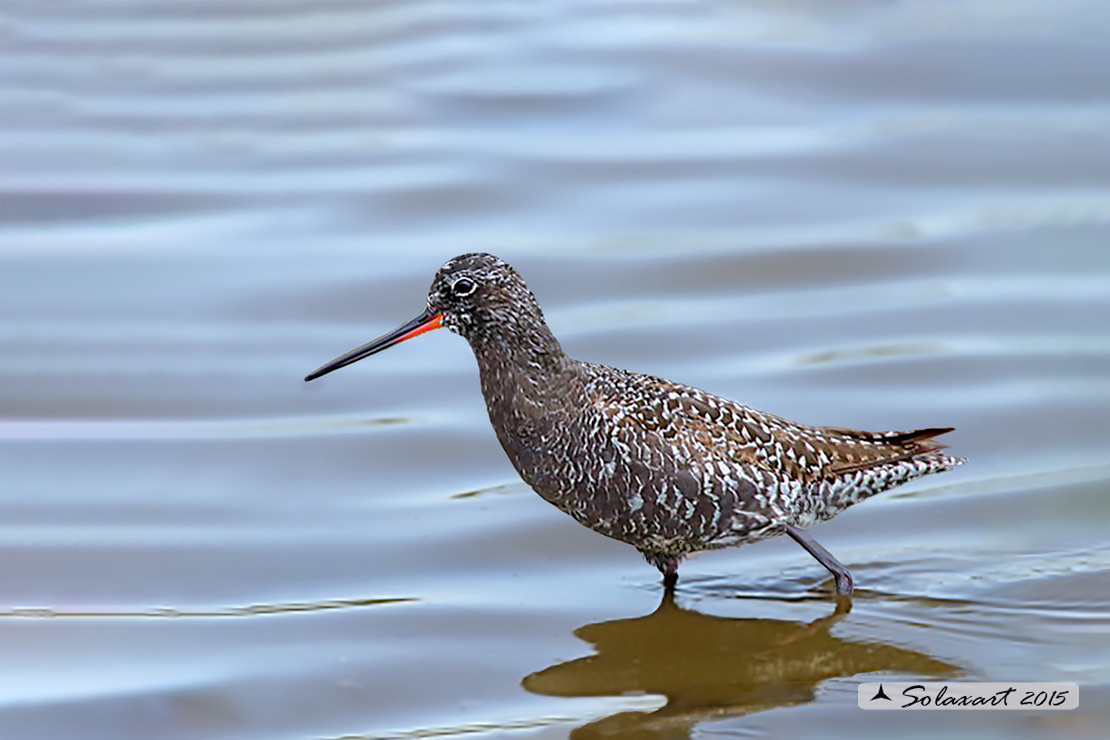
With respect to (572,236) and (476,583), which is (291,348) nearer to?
(572,236)

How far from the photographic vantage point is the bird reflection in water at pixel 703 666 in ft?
22.6

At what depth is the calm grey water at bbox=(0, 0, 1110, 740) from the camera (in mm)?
7285

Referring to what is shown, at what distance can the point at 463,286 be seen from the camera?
7812mm

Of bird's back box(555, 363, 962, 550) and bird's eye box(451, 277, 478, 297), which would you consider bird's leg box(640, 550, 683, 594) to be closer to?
bird's back box(555, 363, 962, 550)

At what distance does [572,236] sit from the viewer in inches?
483

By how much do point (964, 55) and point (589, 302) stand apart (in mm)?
5137

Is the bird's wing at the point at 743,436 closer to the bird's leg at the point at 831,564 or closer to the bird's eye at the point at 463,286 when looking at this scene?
the bird's leg at the point at 831,564

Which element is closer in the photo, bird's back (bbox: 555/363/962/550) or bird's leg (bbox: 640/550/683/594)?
bird's back (bbox: 555/363/962/550)

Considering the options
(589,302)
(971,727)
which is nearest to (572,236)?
(589,302)

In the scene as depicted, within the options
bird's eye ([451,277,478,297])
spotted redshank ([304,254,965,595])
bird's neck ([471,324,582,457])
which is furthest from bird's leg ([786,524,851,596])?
bird's eye ([451,277,478,297])

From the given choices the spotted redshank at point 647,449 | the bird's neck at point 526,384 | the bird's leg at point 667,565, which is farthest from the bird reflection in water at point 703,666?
the bird's neck at point 526,384

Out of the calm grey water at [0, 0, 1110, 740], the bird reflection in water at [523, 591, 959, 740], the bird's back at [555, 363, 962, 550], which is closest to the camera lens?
the bird reflection in water at [523, 591, 959, 740]

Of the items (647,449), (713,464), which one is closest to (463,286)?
(647,449)

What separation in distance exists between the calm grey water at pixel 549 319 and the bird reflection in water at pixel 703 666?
22 mm
